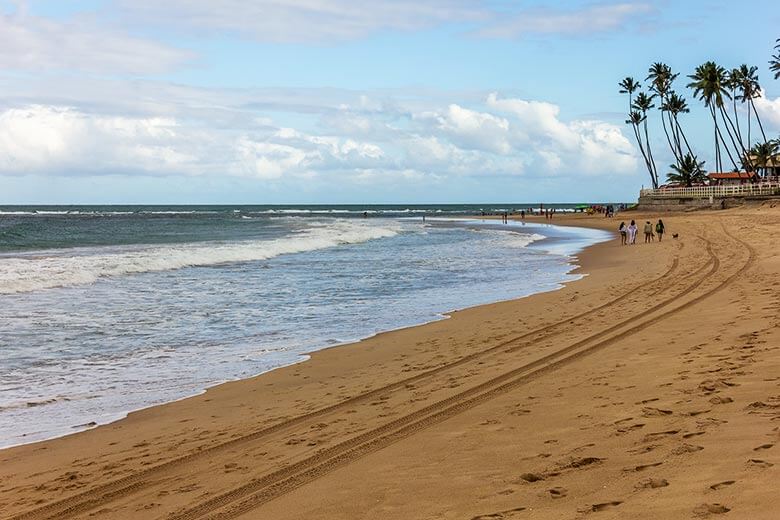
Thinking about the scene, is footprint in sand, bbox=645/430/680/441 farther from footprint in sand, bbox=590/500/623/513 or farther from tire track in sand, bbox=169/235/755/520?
tire track in sand, bbox=169/235/755/520

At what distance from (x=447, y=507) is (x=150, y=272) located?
24.9 m

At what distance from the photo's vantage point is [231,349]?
12.6 metres

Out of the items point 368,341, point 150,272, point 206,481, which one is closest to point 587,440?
point 206,481

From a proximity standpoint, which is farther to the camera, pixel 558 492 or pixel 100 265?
pixel 100 265

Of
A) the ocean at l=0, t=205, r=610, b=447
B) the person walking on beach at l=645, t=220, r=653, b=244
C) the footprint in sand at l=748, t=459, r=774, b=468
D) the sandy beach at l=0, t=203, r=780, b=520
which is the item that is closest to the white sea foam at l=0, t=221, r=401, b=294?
the ocean at l=0, t=205, r=610, b=447

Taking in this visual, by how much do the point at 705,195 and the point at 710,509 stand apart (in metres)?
74.6

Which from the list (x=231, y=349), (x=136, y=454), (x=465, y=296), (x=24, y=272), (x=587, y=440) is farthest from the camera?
(x=24, y=272)

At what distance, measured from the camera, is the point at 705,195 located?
72062 millimetres

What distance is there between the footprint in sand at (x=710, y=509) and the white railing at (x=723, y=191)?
7128 cm

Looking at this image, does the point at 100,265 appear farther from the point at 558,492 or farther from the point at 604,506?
the point at 604,506

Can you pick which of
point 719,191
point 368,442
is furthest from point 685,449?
point 719,191

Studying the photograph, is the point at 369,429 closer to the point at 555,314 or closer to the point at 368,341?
the point at 368,341

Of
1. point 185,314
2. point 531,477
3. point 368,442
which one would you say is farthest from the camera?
point 185,314

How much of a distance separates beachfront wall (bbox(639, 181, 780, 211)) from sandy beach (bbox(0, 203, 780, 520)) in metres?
63.0
